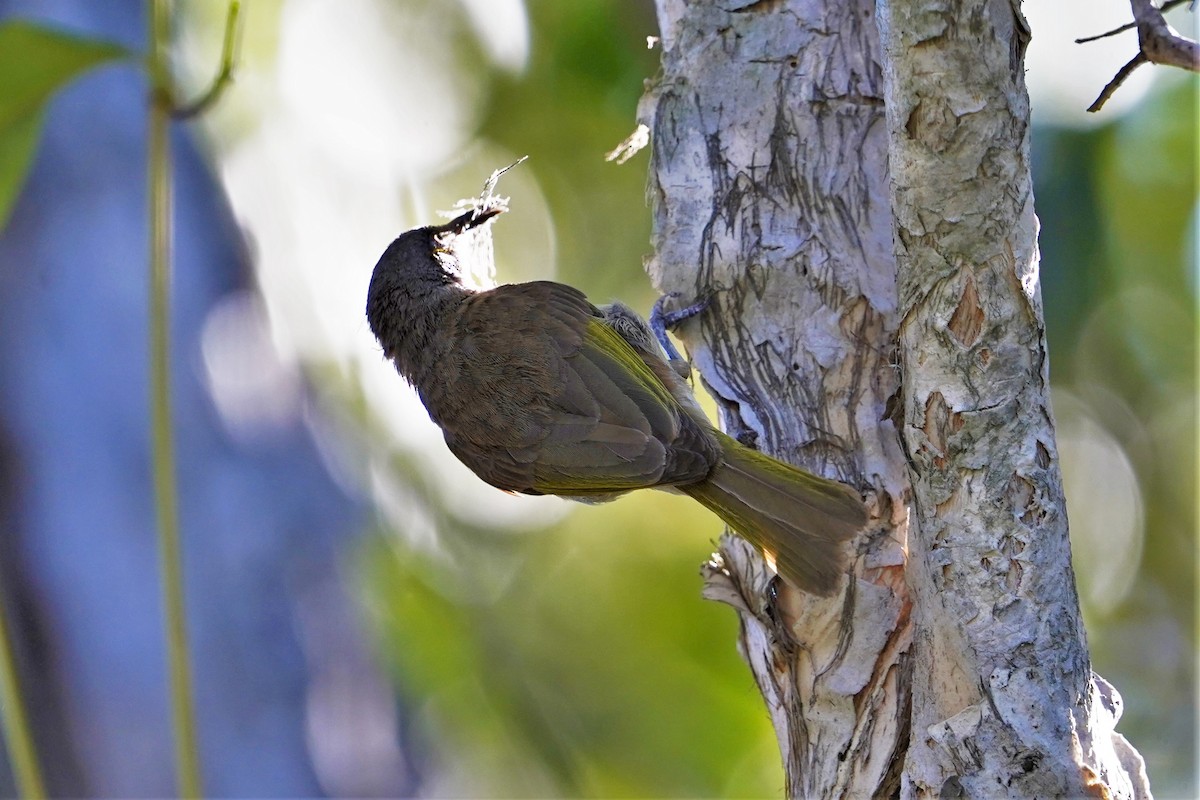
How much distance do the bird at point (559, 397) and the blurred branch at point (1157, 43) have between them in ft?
3.93

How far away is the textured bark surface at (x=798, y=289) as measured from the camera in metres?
2.64

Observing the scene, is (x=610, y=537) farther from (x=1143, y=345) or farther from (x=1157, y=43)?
(x=1157, y=43)

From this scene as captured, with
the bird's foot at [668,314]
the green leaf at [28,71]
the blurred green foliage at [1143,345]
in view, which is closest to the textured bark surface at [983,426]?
the bird's foot at [668,314]

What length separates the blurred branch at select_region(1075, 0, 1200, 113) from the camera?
1.78 meters

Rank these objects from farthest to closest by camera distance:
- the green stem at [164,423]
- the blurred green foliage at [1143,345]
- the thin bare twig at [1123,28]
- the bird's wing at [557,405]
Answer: the blurred green foliage at [1143,345] < the bird's wing at [557,405] < the green stem at [164,423] < the thin bare twig at [1123,28]

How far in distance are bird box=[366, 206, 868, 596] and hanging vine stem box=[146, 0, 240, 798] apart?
3.61 feet

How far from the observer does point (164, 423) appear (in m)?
2.56

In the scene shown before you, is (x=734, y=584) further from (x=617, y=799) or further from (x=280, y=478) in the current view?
(x=617, y=799)

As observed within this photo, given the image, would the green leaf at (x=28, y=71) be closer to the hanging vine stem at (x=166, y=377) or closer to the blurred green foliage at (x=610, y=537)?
the hanging vine stem at (x=166, y=377)

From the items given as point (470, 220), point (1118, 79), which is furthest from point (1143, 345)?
point (1118, 79)

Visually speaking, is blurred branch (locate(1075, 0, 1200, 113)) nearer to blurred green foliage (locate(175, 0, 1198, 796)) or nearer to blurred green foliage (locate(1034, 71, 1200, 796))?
blurred green foliage (locate(175, 0, 1198, 796))

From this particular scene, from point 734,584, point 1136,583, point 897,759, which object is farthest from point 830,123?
point 1136,583

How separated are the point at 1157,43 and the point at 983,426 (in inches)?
30.7

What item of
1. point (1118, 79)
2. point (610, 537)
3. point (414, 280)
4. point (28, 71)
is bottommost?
point (610, 537)
